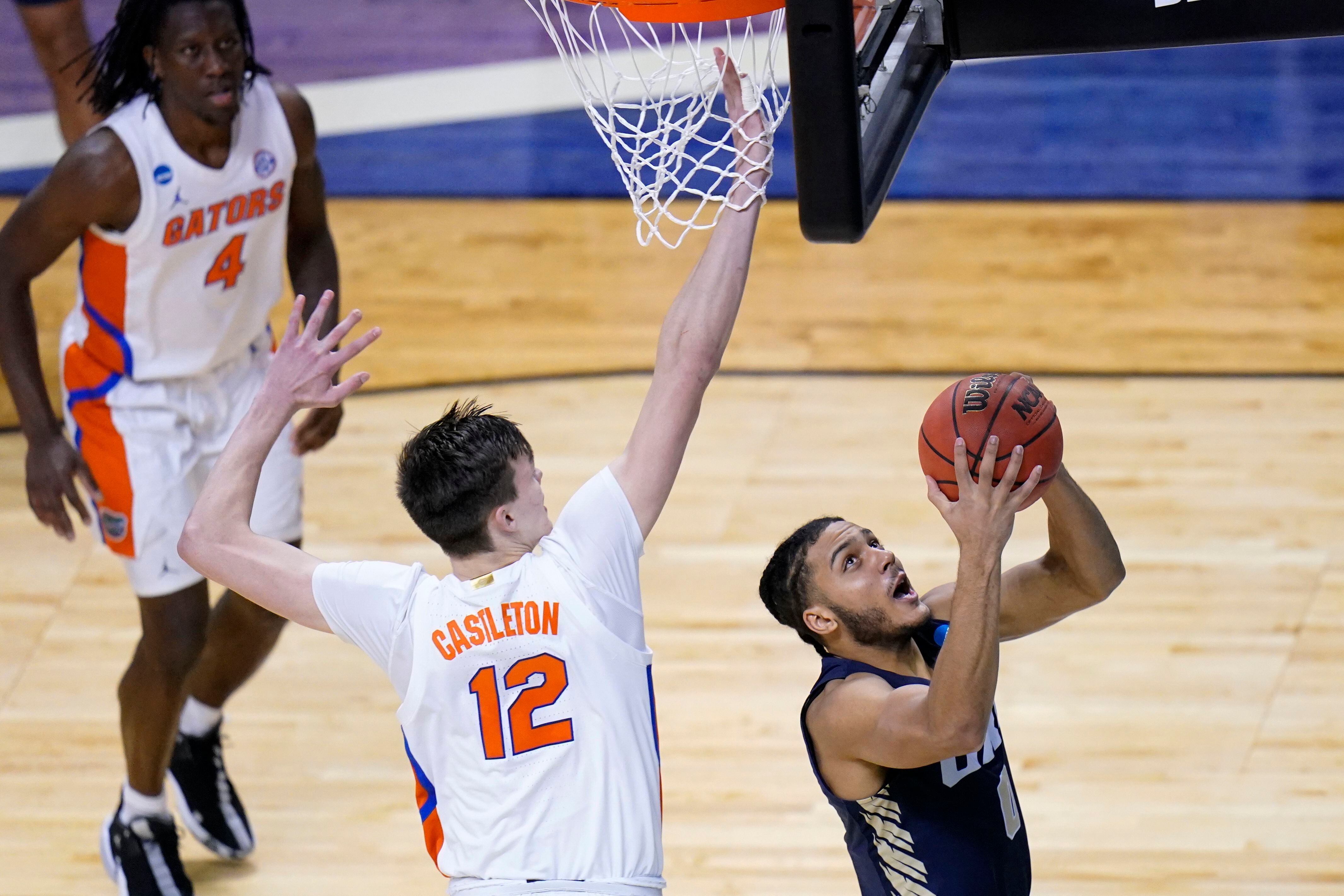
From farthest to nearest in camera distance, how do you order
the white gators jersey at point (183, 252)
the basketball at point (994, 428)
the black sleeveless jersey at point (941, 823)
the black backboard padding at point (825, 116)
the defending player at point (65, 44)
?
the defending player at point (65, 44) → the white gators jersey at point (183, 252) → the black sleeveless jersey at point (941, 823) → the basketball at point (994, 428) → the black backboard padding at point (825, 116)

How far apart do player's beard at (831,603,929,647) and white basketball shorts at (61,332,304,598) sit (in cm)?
161

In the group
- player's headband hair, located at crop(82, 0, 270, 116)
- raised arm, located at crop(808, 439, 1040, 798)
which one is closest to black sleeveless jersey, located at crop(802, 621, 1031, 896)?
raised arm, located at crop(808, 439, 1040, 798)

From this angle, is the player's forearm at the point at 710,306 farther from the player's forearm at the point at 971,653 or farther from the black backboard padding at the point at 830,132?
the player's forearm at the point at 971,653

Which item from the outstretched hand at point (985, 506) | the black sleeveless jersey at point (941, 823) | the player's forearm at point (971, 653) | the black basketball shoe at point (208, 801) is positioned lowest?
the black basketball shoe at point (208, 801)

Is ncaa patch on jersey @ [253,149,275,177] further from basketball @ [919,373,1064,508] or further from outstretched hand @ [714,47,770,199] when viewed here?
basketball @ [919,373,1064,508]

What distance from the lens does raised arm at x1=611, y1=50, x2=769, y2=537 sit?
2500 millimetres

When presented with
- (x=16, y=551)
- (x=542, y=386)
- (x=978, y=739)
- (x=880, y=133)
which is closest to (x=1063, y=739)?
(x=978, y=739)

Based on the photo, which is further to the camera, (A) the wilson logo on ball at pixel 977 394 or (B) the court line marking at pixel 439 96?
(B) the court line marking at pixel 439 96

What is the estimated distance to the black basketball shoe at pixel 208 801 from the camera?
13.4 feet

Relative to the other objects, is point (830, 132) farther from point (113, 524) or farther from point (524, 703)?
point (113, 524)

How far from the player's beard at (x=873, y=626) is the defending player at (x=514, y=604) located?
0.35 meters

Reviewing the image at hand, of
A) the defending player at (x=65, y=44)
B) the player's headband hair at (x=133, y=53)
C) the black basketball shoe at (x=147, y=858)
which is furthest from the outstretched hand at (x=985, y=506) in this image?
the defending player at (x=65, y=44)

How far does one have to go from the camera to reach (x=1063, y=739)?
439cm

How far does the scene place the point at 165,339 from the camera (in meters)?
3.90
